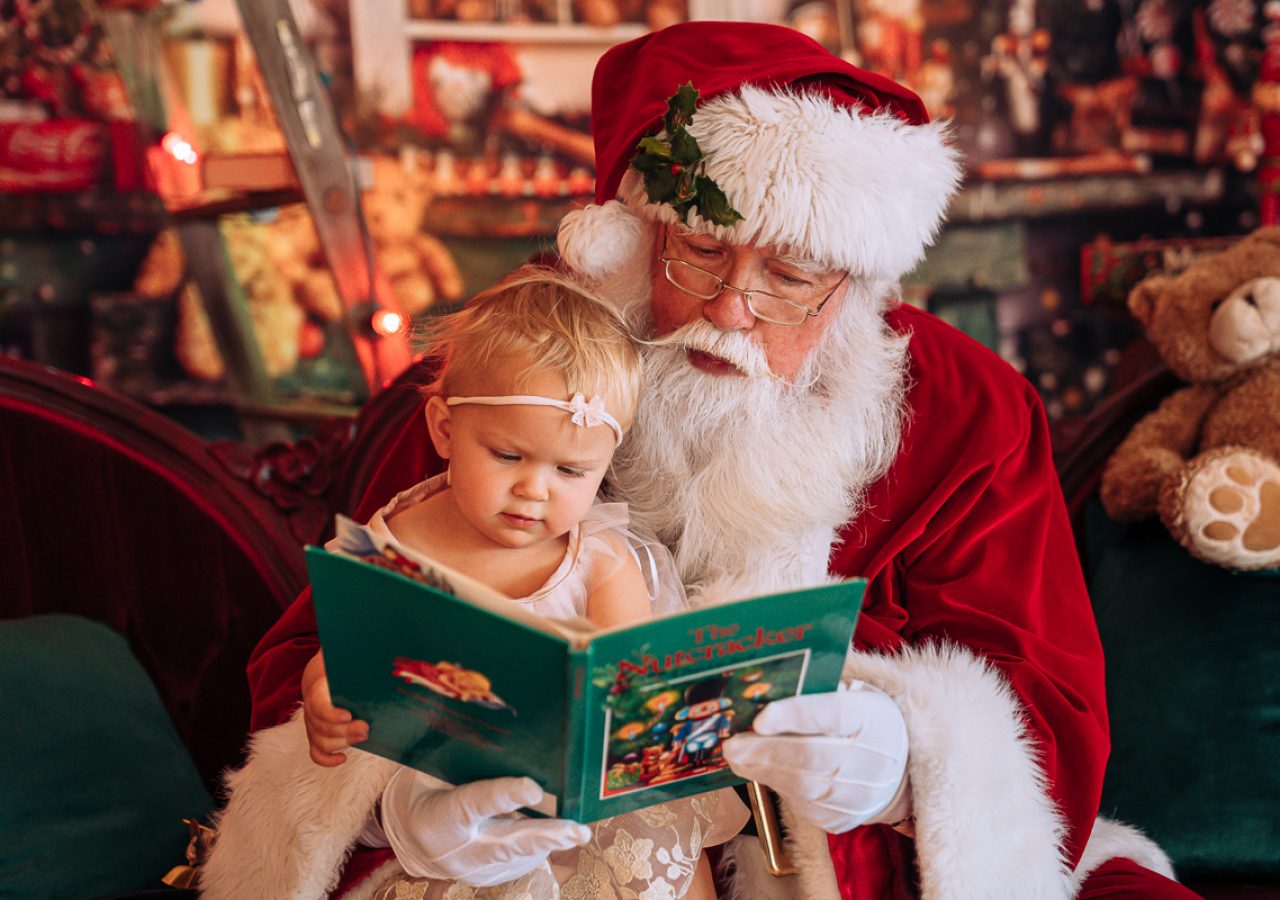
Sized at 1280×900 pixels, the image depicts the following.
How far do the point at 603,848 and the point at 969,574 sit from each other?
764 mm

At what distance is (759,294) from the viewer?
1880mm

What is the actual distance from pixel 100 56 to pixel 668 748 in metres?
2.99

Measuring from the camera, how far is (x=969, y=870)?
166cm

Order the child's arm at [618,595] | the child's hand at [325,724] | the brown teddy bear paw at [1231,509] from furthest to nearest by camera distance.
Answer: the brown teddy bear paw at [1231,509] < the child's arm at [618,595] < the child's hand at [325,724]

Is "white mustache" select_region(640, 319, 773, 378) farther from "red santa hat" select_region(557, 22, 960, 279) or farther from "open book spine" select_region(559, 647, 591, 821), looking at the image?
→ "open book spine" select_region(559, 647, 591, 821)

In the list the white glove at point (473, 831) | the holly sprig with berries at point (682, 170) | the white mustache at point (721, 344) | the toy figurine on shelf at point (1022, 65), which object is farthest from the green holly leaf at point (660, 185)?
the toy figurine on shelf at point (1022, 65)

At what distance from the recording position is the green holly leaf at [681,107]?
183 cm

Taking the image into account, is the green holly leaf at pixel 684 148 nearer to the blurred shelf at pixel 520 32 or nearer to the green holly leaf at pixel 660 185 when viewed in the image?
the green holly leaf at pixel 660 185

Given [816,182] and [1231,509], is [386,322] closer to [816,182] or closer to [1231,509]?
[816,182]

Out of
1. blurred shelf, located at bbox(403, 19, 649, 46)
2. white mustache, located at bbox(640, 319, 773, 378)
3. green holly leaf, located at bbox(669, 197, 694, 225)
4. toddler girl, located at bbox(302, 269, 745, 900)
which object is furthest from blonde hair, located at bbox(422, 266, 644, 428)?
blurred shelf, located at bbox(403, 19, 649, 46)

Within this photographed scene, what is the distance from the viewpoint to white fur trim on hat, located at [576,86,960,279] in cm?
184

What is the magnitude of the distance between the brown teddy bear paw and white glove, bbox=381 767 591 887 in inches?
54.7

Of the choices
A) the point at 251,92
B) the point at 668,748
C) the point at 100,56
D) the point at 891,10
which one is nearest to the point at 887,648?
the point at 668,748

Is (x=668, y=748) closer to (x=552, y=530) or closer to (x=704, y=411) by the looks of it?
(x=552, y=530)
